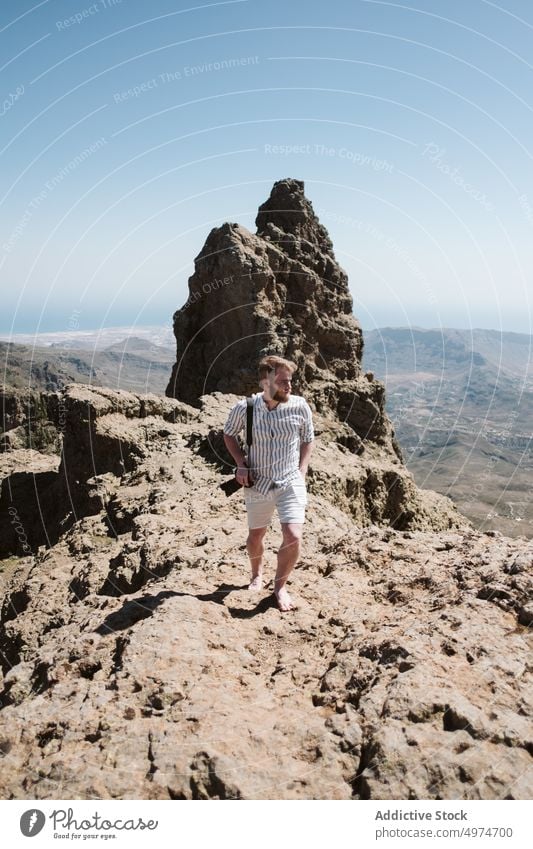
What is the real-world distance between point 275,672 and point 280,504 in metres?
1.75

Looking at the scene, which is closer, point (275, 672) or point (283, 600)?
point (275, 672)

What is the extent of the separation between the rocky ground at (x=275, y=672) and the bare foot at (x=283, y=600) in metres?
0.10

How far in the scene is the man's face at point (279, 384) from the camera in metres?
5.73

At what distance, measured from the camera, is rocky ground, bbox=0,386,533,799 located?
3.28 meters

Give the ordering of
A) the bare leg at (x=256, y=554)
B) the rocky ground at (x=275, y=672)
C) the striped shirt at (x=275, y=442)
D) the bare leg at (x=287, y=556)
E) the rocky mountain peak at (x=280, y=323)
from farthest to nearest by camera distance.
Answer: the rocky mountain peak at (x=280, y=323) < the bare leg at (x=256, y=554) < the striped shirt at (x=275, y=442) < the bare leg at (x=287, y=556) < the rocky ground at (x=275, y=672)

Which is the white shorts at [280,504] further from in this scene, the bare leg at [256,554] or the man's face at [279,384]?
the man's face at [279,384]

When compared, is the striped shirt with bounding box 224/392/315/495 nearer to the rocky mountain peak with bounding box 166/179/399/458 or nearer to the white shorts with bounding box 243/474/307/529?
the white shorts with bounding box 243/474/307/529

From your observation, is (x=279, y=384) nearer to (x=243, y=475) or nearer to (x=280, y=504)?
(x=243, y=475)

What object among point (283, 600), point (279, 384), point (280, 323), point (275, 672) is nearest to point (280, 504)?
point (283, 600)

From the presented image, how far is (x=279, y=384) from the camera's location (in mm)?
5750

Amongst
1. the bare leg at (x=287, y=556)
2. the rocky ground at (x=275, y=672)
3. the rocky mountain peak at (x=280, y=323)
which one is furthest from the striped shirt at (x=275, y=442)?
the rocky mountain peak at (x=280, y=323)

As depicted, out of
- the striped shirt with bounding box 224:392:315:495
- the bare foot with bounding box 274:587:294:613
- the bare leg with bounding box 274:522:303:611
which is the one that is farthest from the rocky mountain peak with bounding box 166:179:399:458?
the bare foot with bounding box 274:587:294:613

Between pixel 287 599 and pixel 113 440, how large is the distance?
6.68 meters

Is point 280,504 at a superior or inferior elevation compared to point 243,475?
inferior
